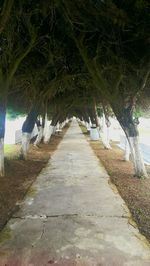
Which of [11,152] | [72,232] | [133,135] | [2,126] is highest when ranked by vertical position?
[2,126]

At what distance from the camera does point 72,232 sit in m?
6.05

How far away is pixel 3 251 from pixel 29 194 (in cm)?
386

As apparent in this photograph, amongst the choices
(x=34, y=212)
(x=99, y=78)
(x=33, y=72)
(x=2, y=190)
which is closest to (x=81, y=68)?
(x=33, y=72)

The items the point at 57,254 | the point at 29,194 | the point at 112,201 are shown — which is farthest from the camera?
the point at 29,194

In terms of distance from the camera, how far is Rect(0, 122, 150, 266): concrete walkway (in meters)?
5.00

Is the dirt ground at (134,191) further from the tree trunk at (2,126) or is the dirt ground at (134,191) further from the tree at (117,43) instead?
the tree trunk at (2,126)

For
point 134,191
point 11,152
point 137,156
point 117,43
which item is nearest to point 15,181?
point 134,191

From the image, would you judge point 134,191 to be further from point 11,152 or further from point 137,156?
point 11,152

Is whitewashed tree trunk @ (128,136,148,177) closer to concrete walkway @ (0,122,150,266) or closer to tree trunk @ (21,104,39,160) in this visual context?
concrete walkway @ (0,122,150,266)

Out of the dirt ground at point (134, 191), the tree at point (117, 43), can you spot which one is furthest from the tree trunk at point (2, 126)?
the dirt ground at point (134, 191)

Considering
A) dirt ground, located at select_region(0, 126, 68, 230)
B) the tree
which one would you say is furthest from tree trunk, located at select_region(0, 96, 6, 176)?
the tree

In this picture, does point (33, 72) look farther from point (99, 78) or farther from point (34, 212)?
point (34, 212)

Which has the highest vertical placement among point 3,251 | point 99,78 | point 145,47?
→ point 145,47

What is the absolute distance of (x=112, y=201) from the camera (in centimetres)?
828
